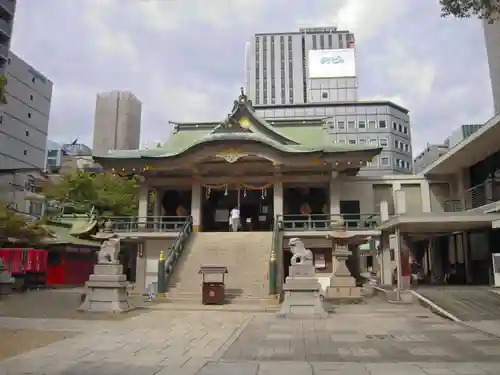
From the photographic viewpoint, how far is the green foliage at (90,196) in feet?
108

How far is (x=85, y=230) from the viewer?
27.6 meters

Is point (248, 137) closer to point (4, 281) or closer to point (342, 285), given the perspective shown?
point (342, 285)

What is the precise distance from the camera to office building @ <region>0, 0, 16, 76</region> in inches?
1868

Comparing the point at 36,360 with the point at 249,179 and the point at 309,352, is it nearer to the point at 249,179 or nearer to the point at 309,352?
the point at 309,352

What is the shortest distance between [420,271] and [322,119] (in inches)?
501

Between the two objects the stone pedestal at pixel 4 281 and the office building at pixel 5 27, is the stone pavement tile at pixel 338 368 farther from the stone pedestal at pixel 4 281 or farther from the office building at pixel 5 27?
the office building at pixel 5 27

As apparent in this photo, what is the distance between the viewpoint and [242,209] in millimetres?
29906

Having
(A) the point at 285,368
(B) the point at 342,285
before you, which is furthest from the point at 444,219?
(A) the point at 285,368

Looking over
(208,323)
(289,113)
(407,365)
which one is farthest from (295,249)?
(289,113)

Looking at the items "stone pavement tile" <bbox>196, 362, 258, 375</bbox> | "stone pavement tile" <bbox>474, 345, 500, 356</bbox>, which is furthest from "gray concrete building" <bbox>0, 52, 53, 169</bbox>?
"stone pavement tile" <bbox>474, 345, 500, 356</bbox>

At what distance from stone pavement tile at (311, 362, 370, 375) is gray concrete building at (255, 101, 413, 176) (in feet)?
227

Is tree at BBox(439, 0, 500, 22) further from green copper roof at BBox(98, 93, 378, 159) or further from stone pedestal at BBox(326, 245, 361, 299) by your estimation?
green copper roof at BBox(98, 93, 378, 159)

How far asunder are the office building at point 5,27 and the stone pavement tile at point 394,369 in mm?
51235

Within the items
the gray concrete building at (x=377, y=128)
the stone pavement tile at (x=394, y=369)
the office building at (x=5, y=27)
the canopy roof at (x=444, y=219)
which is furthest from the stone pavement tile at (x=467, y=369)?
the gray concrete building at (x=377, y=128)
